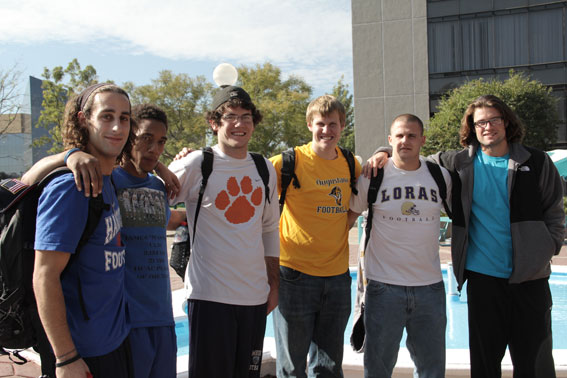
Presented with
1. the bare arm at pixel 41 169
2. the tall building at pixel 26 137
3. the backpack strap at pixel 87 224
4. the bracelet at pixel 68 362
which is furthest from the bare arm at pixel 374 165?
the tall building at pixel 26 137

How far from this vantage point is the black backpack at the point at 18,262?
1.81 meters

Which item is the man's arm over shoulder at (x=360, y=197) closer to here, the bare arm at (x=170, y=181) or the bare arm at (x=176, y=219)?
the bare arm at (x=176, y=219)

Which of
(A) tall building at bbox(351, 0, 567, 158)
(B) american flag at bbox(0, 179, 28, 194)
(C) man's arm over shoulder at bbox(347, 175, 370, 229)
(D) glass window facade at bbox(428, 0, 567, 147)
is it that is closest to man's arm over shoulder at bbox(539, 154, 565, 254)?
(C) man's arm over shoulder at bbox(347, 175, 370, 229)

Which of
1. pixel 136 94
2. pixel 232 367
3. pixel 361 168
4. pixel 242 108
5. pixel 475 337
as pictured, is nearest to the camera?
pixel 232 367

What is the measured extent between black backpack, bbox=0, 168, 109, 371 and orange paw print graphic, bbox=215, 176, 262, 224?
107 cm

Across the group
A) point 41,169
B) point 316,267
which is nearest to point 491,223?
point 316,267

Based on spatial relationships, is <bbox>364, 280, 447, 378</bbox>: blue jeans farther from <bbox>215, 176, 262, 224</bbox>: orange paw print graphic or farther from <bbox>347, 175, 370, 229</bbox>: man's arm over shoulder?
<bbox>215, 176, 262, 224</bbox>: orange paw print graphic

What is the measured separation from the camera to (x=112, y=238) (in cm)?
211

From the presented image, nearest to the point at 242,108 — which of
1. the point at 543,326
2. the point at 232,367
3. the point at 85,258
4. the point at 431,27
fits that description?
the point at 85,258

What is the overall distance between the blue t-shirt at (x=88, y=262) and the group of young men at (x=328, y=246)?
0.24 metres

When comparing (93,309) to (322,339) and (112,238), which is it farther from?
(322,339)

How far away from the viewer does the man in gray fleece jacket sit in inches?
125

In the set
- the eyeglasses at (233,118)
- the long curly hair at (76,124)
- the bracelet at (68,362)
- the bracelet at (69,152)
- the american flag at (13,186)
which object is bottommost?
the bracelet at (68,362)

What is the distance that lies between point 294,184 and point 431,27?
2289 cm
